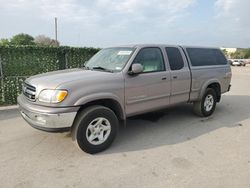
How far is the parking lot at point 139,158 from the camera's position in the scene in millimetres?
3227

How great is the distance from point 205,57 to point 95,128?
378 cm

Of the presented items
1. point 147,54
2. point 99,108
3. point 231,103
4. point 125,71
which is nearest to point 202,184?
point 99,108

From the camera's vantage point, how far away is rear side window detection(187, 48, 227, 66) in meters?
5.88

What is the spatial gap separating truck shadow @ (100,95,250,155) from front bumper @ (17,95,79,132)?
35.4 inches

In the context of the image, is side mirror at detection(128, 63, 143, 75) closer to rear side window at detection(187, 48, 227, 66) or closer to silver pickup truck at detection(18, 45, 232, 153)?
silver pickup truck at detection(18, 45, 232, 153)

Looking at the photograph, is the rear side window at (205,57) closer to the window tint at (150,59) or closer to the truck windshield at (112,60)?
the window tint at (150,59)

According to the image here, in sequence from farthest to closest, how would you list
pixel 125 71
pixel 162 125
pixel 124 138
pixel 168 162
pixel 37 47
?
pixel 37 47, pixel 162 125, pixel 124 138, pixel 125 71, pixel 168 162

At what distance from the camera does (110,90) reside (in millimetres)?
4078

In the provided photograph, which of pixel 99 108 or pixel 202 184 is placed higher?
pixel 99 108

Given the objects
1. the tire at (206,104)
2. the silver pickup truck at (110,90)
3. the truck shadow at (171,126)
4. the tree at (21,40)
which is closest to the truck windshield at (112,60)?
the silver pickup truck at (110,90)

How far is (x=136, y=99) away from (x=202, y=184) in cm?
193

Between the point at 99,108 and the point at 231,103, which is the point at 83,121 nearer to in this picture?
the point at 99,108

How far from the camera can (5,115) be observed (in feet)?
20.4

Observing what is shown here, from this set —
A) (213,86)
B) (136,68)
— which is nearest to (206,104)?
(213,86)
